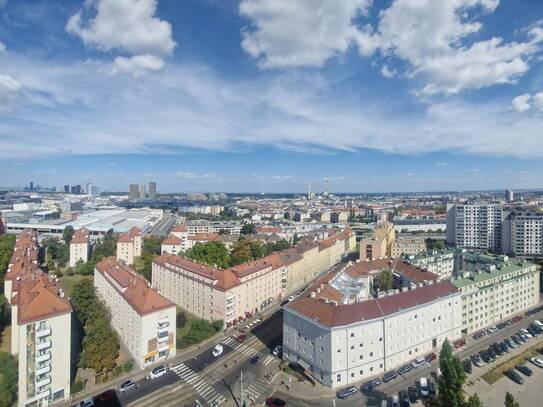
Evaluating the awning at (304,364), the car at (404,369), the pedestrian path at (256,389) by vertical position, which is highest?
the awning at (304,364)

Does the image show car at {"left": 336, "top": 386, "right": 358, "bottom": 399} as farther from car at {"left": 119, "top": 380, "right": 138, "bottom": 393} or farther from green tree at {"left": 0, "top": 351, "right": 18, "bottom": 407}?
green tree at {"left": 0, "top": 351, "right": 18, "bottom": 407}

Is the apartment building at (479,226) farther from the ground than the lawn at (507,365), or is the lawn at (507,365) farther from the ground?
the apartment building at (479,226)

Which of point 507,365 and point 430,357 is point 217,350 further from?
point 507,365

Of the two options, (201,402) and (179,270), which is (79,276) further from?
(201,402)

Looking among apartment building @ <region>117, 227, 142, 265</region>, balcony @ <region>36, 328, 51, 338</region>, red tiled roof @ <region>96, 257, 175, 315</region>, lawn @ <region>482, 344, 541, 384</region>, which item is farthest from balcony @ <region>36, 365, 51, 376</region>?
apartment building @ <region>117, 227, 142, 265</region>

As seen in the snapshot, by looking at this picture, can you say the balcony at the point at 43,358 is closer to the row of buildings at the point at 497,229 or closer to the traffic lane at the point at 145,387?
the traffic lane at the point at 145,387

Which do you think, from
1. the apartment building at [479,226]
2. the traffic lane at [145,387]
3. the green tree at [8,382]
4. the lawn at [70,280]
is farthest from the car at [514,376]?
the apartment building at [479,226]

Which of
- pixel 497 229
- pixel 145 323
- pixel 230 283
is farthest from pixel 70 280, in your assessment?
pixel 497 229

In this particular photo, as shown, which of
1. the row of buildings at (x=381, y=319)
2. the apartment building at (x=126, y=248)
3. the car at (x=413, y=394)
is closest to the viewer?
the car at (x=413, y=394)
